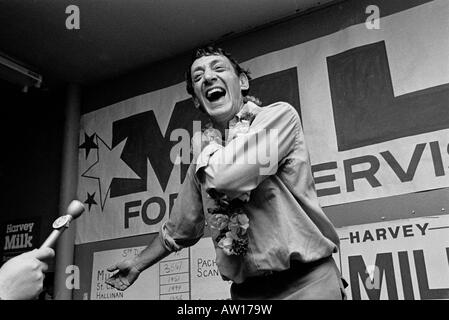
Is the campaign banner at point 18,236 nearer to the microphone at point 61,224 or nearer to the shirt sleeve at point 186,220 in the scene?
the shirt sleeve at point 186,220

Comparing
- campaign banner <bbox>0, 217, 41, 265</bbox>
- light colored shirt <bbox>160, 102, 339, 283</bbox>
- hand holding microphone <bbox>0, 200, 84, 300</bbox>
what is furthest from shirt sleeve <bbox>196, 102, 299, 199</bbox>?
campaign banner <bbox>0, 217, 41, 265</bbox>

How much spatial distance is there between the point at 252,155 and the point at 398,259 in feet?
3.15

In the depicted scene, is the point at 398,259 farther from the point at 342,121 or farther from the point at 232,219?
the point at 232,219

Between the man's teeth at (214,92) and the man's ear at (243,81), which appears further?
the man's ear at (243,81)

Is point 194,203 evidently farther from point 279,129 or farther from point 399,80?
point 399,80

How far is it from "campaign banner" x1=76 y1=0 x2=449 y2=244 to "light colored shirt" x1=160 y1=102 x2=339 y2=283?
84 cm

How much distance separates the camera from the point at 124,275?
3.28ft

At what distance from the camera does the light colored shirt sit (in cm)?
78

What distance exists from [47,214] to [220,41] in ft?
4.07

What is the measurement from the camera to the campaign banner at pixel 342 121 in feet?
5.24

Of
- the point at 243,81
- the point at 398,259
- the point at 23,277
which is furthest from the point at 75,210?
the point at 398,259

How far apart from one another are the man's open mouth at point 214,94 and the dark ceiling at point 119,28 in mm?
1030

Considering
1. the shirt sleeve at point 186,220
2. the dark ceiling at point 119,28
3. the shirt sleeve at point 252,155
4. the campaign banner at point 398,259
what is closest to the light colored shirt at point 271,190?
the shirt sleeve at point 252,155
